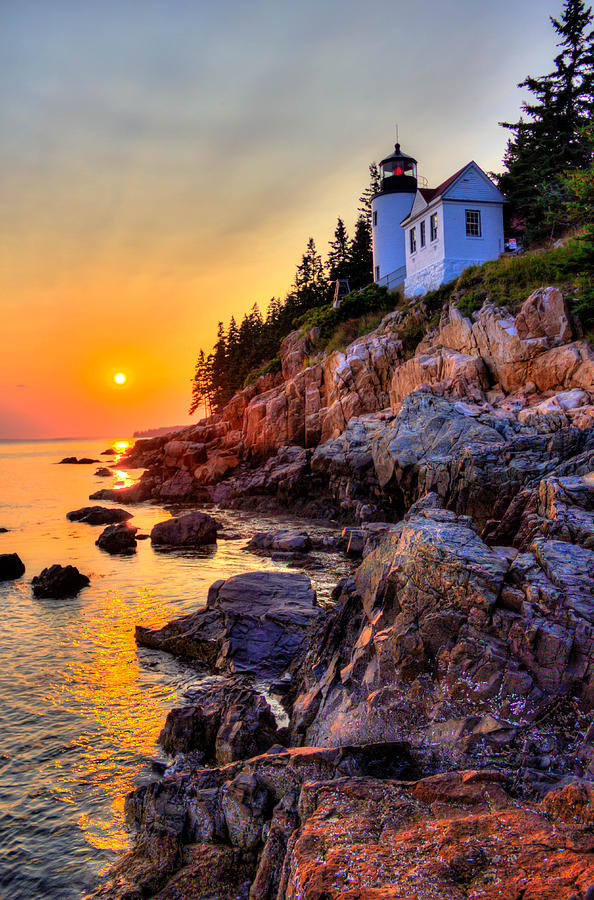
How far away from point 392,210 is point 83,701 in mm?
48557

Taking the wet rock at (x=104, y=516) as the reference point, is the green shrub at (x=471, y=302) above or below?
above

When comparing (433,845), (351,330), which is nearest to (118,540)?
(433,845)

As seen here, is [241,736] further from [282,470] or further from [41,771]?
[282,470]

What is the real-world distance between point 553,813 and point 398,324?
1447 inches

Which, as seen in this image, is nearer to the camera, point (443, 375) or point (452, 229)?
point (443, 375)

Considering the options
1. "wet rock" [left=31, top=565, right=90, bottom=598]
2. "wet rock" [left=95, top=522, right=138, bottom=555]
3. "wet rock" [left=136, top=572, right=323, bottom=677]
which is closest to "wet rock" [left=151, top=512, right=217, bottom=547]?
"wet rock" [left=95, top=522, right=138, bottom=555]

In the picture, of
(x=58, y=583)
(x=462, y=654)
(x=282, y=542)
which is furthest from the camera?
(x=282, y=542)

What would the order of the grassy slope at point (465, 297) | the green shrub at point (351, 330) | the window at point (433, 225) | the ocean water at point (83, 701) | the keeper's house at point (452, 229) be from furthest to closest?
the green shrub at point (351, 330) < the window at point (433, 225) < the keeper's house at point (452, 229) < the grassy slope at point (465, 297) < the ocean water at point (83, 701)

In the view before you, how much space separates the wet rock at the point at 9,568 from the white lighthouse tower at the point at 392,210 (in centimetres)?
3781

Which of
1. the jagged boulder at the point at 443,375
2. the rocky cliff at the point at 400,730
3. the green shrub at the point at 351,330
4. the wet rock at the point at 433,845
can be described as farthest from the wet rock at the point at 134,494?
the wet rock at the point at 433,845

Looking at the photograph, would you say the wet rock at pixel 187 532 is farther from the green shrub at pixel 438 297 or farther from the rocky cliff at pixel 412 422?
the green shrub at pixel 438 297

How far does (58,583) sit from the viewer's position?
60.8ft

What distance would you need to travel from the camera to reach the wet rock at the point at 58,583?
18.4m

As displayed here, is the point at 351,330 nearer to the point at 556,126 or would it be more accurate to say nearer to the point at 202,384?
the point at 556,126
